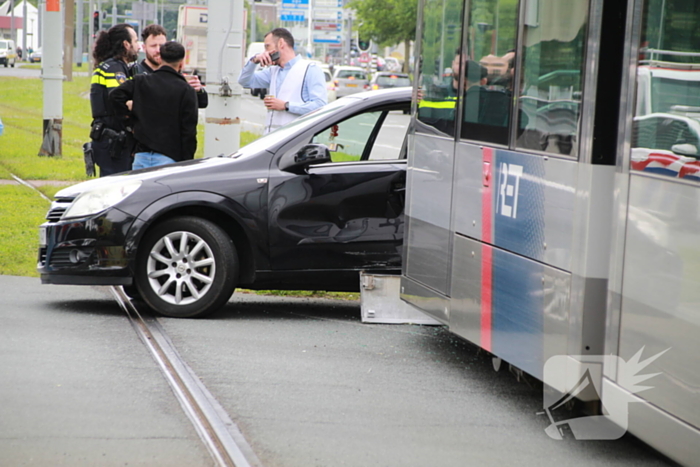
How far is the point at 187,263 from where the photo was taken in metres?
7.14

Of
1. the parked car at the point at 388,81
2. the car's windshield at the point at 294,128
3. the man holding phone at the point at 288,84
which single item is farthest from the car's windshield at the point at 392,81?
the car's windshield at the point at 294,128

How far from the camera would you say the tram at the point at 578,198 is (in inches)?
153

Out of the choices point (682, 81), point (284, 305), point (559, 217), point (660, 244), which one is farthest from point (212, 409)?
point (284, 305)

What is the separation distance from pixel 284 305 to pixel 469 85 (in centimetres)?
300

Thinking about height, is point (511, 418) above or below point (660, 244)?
below

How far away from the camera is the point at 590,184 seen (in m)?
4.48

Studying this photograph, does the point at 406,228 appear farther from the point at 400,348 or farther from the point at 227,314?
the point at 227,314

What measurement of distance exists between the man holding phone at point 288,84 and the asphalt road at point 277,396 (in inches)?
83.2

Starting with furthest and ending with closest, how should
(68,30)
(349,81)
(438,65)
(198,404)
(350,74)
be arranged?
(350,74) → (349,81) → (68,30) → (438,65) → (198,404)

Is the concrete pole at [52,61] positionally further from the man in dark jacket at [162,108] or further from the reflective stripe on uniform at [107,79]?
the man in dark jacket at [162,108]

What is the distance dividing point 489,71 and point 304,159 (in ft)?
6.47

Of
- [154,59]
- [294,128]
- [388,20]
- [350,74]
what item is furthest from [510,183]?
[388,20]

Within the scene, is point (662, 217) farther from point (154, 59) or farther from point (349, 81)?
point (349, 81)

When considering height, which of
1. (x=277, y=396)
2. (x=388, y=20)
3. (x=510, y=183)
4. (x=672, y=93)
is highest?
(x=388, y=20)
